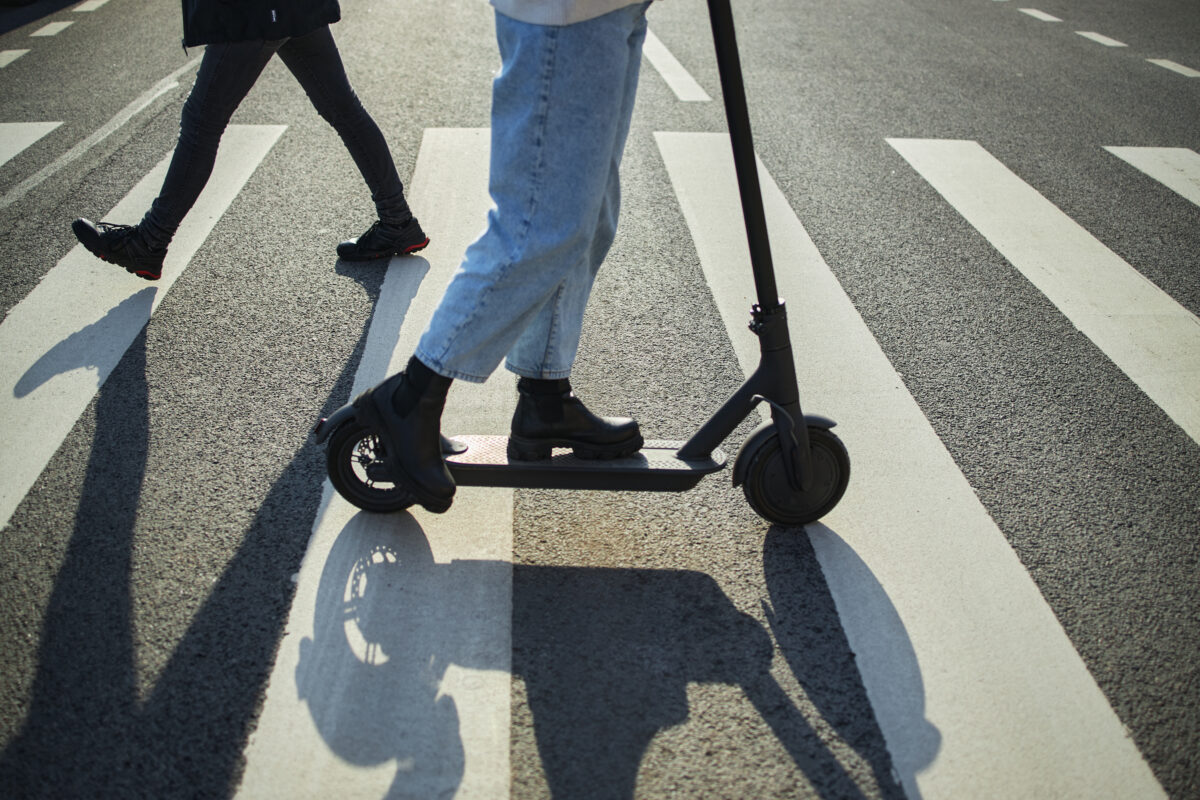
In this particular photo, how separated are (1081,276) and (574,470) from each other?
2933 mm

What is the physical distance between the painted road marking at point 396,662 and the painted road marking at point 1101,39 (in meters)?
8.35

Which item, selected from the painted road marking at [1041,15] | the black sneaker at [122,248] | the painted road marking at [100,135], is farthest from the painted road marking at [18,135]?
the painted road marking at [1041,15]

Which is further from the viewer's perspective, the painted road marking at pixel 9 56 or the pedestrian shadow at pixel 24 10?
the pedestrian shadow at pixel 24 10

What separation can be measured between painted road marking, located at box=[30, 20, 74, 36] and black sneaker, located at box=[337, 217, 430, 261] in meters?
5.44

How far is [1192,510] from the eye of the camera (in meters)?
2.81

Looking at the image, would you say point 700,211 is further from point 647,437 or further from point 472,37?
point 472,37

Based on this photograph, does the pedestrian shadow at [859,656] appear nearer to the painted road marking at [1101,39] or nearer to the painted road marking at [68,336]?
the painted road marking at [68,336]

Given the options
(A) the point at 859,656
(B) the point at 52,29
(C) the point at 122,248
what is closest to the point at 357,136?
(C) the point at 122,248

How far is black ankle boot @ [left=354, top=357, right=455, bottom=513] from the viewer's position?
2268 mm

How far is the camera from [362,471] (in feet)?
8.48

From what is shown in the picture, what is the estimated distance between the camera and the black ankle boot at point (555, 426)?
8.13ft

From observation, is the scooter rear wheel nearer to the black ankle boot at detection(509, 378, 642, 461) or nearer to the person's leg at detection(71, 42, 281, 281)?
the black ankle boot at detection(509, 378, 642, 461)

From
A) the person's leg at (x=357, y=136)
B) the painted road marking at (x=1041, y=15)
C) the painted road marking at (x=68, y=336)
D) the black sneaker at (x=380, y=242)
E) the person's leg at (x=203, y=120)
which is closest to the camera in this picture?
the painted road marking at (x=68, y=336)

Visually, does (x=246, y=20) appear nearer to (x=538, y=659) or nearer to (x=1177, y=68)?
(x=538, y=659)
